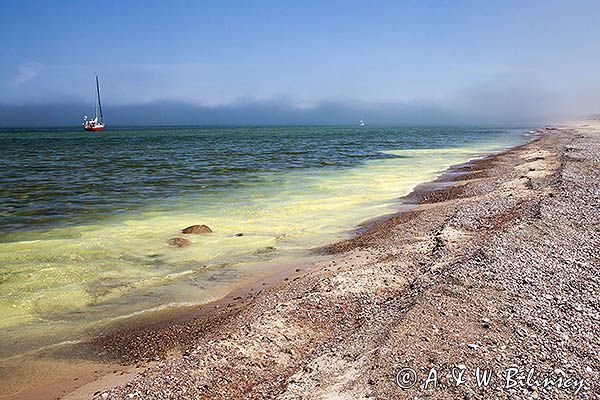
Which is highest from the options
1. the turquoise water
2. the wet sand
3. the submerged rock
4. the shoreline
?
the wet sand

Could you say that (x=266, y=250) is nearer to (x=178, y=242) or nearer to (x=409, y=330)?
(x=178, y=242)

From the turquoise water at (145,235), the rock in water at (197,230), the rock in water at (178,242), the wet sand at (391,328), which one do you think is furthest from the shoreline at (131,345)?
the rock in water at (197,230)

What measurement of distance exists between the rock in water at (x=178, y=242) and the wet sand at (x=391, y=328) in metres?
3.85

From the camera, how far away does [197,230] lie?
13.3m

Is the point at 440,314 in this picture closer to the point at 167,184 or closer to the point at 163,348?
the point at 163,348

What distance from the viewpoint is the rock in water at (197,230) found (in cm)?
1319

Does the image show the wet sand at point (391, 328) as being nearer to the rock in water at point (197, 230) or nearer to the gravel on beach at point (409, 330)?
the gravel on beach at point (409, 330)

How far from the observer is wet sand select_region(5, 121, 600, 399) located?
4.74m

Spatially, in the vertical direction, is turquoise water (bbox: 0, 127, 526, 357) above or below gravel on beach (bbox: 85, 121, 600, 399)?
below

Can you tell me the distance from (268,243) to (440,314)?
6.76m

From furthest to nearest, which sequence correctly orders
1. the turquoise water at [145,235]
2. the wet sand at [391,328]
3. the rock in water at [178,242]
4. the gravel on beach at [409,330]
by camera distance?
the rock in water at [178,242] → the turquoise water at [145,235] → the wet sand at [391,328] → the gravel on beach at [409,330]

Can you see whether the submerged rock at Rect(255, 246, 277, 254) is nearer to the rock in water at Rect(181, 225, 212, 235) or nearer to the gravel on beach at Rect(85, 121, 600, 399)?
the gravel on beach at Rect(85, 121, 600, 399)

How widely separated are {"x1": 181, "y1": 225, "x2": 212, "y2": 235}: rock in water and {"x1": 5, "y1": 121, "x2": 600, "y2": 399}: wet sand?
4.63 metres

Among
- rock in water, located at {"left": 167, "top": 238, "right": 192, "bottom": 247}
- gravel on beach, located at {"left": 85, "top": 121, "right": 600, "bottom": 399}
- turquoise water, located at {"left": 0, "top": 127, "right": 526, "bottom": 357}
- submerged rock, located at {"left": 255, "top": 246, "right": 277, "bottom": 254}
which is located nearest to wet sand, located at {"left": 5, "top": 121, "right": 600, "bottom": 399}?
gravel on beach, located at {"left": 85, "top": 121, "right": 600, "bottom": 399}
